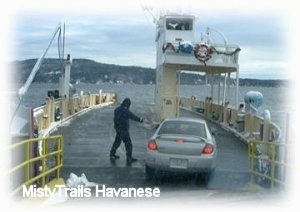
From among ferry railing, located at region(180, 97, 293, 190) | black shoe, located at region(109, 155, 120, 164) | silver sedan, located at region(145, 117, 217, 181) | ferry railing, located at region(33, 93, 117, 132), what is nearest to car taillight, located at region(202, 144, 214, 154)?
silver sedan, located at region(145, 117, 217, 181)

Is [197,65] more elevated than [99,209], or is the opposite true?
[197,65]

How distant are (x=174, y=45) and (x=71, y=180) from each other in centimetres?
1047

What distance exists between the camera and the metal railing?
9.09 m

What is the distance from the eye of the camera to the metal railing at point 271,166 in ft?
29.8

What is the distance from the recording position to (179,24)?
830 inches

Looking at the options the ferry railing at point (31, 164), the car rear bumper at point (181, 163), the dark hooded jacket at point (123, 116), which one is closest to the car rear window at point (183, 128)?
the car rear bumper at point (181, 163)

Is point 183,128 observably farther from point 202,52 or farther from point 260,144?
point 202,52

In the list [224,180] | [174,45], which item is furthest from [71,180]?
[174,45]

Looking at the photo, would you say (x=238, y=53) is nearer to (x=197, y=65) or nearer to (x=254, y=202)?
(x=197, y=65)

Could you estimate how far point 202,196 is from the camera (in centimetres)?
870

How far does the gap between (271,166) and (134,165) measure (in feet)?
11.6

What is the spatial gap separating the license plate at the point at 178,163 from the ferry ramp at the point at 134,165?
34 centimetres

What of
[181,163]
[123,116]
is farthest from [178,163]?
[123,116]

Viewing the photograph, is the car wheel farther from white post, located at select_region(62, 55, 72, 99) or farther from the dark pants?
white post, located at select_region(62, 55, 72, 99)
